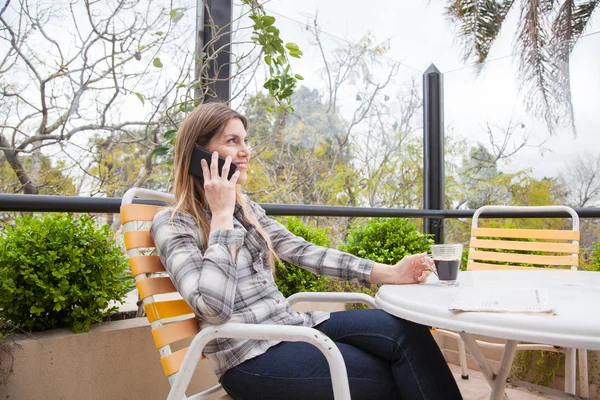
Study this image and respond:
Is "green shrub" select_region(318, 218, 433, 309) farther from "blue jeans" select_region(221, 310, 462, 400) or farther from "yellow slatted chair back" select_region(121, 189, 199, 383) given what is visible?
"yellow slatted chair back" select_region(121, 189, 199, 383)

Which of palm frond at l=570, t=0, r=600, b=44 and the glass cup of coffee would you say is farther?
palm frond at l=570, t=0, r=600, b=44

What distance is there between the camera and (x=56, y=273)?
162 centimetres

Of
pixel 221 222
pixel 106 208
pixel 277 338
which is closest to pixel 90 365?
pixel 106 208

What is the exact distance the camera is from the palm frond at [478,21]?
566 centimetres

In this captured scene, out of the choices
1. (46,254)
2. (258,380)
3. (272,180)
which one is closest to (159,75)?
(272,180)

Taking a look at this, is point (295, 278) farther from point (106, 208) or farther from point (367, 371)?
point (367, 371)

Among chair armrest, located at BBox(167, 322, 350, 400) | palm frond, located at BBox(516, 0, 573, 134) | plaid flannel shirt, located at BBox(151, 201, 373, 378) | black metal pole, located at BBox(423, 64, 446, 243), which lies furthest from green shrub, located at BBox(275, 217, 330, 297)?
palm frond, located at BBox(516, 0, 573, 134)

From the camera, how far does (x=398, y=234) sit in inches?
122

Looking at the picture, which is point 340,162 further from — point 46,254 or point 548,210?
point 46,254

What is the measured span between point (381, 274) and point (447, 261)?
25 centimetres

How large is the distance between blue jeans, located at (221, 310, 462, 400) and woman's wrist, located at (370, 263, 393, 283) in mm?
232

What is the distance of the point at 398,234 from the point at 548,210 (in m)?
0.95

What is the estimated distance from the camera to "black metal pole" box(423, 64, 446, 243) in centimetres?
369

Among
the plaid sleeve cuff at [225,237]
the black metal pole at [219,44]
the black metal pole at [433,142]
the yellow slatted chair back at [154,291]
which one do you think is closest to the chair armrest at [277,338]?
the yellow slatted chair back at [154,291]
